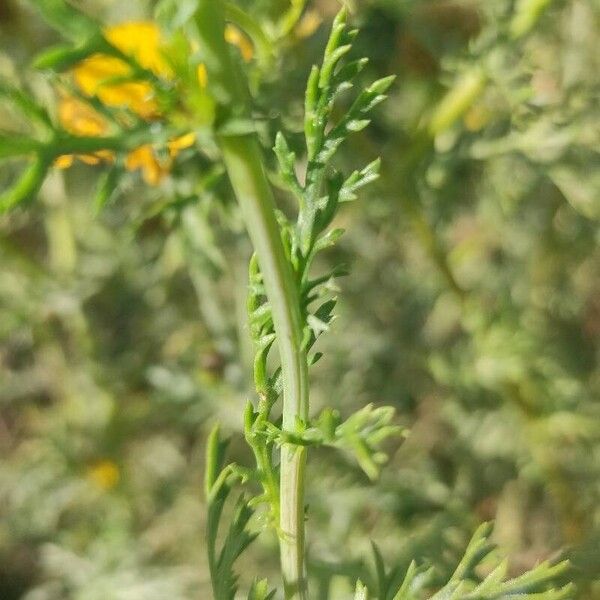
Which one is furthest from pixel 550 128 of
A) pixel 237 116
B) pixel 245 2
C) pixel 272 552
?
pixel 272 552

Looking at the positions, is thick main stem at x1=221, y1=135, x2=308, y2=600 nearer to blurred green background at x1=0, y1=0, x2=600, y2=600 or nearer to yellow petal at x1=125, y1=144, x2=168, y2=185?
blurred green background at x1=0, y1=0, x2=600, y2=600

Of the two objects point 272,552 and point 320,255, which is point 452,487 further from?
point 320,255

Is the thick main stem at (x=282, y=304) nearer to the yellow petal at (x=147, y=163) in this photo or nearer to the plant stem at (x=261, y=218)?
the plant stem at (x=261, y=218)

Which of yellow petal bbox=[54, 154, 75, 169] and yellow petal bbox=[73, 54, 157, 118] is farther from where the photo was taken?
yellow petal bbox=[73, 54, 157, 118]

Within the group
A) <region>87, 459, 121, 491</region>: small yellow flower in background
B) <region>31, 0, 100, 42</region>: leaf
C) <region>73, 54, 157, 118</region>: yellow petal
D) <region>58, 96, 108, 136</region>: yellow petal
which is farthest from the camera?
<region>87, 459, 121, 491</region>: small yellow flower in background

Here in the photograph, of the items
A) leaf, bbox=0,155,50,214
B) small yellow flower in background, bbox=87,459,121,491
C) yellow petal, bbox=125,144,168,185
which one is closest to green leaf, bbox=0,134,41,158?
leaf, bbox=0,155,50,214

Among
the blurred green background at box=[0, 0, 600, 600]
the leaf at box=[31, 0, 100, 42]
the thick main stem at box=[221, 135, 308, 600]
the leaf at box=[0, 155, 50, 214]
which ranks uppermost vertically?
the blurred green background at box=[0, 0, 600, 600]

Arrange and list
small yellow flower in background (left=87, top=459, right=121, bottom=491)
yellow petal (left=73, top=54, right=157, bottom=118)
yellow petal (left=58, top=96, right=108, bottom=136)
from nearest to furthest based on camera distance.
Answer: yellow petal (left=73, top=54, right=157, bottom=118) < yellow petal (left=58, top=96, right=108, bottom=136) < small yellow flower in background (left=87, top=459, right=121, bottom=491)

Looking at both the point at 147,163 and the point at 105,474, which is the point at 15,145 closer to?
the point at 147,163
